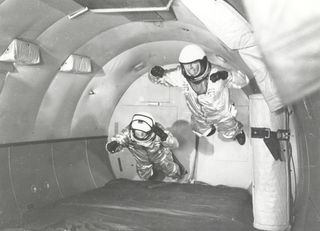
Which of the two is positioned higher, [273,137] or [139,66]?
[139,66]

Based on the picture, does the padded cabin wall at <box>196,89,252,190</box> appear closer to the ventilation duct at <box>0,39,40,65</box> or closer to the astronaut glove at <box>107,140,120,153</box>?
the astronaut glove at <box>107,140,120,153</box>

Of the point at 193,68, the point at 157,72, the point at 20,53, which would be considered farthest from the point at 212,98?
the point at 20,53

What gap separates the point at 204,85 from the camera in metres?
4.27

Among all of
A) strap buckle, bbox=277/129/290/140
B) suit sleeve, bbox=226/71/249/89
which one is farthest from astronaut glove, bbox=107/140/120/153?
strap buckle, bbox=277/129/290/140

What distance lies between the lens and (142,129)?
187 inches

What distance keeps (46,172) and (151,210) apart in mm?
1516

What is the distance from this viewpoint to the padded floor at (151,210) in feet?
12.0

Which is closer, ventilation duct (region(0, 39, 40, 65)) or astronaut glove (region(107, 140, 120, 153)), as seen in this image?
ventilation duct (region(0, 39, 40, 65))

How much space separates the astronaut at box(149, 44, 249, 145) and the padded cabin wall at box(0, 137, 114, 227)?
1.73m

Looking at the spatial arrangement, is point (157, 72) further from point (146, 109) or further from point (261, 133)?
point (146, 109)

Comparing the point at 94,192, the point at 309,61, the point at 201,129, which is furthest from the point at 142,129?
the point at 309,61

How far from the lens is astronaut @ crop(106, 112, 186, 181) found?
15.9 feet

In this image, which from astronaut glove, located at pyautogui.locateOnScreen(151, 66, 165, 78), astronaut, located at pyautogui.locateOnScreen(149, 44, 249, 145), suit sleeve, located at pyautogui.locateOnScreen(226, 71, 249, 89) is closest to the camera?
astronaut, located at pyautogui.locateOnScreen(149, 44, 249, 145)

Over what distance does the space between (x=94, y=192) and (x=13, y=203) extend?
1248mm
